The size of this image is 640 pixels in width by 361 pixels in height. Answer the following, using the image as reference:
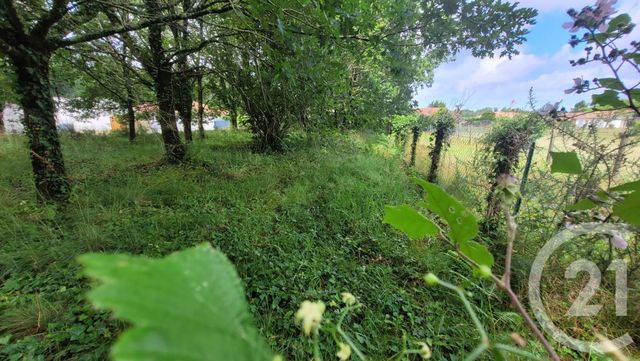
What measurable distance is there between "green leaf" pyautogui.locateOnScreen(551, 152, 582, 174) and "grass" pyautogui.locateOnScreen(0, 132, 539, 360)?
372mm

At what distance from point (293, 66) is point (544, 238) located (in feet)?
9.06

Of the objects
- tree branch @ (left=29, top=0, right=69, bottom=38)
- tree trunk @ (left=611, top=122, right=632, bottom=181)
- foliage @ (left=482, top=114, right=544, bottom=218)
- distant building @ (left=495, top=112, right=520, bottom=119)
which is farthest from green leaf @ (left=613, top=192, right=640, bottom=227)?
tree branch @ (left=29, top=0, right=69, bottom=38)

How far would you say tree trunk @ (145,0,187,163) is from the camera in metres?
4.50

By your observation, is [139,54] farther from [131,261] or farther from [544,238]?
[544,238]

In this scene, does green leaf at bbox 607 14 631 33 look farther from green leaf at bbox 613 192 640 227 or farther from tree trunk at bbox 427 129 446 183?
tree trunk at bbox 427 129 446 183

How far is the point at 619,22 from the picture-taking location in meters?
0.91

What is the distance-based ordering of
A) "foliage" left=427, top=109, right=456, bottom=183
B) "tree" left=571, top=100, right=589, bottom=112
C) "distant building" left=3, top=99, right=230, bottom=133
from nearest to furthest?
1. "tree" left=571, top=100, right=589, bottom=112
2. "distant building" left=3, top=99, right=230, bottom=133
3. "foliage" left=427, top=109, right=456, bottom=183

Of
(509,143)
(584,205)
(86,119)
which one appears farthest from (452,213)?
(86,119)

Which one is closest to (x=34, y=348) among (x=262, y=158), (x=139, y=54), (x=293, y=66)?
(x=293, y=66)

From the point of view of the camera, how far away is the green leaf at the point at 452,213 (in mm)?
482

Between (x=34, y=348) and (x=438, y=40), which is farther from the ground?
(x=438, y=40)

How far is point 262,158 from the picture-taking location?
20.5ft

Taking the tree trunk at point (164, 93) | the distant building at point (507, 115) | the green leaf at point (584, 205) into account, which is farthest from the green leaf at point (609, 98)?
the tree trunk at point (164, 93)

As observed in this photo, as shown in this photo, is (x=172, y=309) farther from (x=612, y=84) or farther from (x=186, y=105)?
(x=186, y=105)
